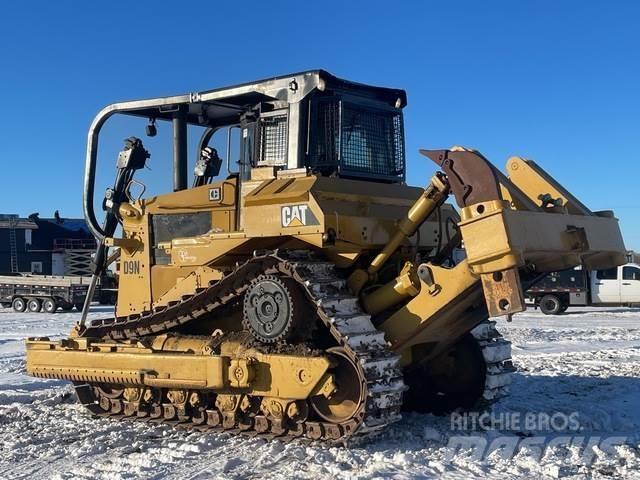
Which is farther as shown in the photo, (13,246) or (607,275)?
(13,246)

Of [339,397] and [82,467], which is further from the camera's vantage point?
[339,397]

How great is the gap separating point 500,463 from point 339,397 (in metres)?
1.49

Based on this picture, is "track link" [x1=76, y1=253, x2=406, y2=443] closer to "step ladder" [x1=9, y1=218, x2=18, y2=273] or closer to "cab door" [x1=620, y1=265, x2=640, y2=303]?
"cab door" [x1=620, y1=265, x2=640, y2=303]

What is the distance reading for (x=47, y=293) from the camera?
29531 millimetres

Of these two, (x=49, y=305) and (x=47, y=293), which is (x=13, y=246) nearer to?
(x=47, y=293)

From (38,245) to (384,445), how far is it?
140 ft

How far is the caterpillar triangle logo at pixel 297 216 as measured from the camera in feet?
22.9

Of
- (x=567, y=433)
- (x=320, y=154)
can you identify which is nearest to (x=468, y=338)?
(x=567, y=433)

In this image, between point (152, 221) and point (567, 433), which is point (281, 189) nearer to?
point (152, 221)

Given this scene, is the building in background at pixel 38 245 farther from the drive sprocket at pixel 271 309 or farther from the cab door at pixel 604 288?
the drive sprocket at pixel 271 309

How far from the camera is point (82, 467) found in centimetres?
643

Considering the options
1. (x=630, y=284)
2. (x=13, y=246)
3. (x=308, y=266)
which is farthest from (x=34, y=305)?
(x=308, y=266)

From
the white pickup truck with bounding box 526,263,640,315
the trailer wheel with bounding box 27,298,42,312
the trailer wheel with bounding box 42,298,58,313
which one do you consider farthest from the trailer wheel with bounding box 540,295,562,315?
the trailer wheel with bounding box 27,298,42,312

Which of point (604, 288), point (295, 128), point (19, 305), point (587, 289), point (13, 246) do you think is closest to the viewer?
point (295, 128)
